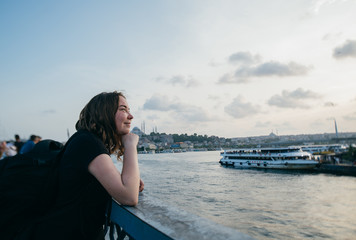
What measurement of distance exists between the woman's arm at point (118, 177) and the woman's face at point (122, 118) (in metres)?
0.22

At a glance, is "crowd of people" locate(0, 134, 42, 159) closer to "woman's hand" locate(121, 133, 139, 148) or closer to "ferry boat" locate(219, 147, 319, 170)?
"woman's hand" locate(121, 133, 139, 148)

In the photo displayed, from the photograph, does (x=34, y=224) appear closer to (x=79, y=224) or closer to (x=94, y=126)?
(x=79, y=224)

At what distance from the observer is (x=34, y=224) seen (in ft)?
3.82

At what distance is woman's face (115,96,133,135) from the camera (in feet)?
5.75

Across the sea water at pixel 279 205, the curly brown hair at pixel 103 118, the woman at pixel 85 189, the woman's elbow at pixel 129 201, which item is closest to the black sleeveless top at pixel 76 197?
the woman at pixel 85 189

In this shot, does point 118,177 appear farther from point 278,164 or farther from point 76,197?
point 278,164

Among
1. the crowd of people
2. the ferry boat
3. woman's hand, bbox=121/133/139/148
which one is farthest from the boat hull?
woman's hand, bbox=121/133/139/148

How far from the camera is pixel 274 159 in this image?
127 ft

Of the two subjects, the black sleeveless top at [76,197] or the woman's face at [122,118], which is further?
the woman's face at [122,118]

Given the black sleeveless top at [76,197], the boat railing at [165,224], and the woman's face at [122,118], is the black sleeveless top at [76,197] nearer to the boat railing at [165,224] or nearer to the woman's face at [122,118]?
the boat railing at [165,224]

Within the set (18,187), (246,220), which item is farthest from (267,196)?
(18,187)

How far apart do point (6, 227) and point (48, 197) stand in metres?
0.22

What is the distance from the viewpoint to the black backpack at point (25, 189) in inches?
46.1

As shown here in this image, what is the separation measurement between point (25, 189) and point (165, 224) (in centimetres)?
69
